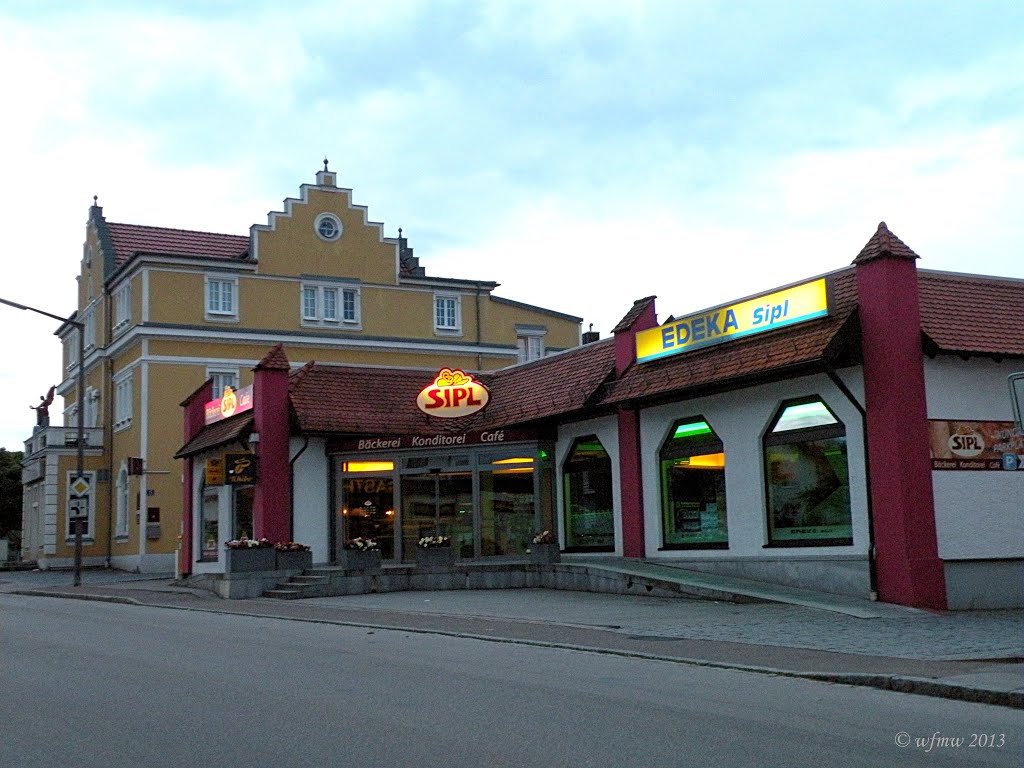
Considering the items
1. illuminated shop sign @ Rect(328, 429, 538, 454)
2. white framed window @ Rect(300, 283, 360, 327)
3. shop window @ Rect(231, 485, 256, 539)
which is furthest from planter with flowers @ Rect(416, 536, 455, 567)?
white framed window @ Rect(300, 283, 360, 327)

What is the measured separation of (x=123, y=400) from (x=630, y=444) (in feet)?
89.1

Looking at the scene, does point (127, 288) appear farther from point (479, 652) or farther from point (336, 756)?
point (336, 756)

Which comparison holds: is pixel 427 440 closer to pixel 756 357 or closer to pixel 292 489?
pixel 292 489

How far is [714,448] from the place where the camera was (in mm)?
22938

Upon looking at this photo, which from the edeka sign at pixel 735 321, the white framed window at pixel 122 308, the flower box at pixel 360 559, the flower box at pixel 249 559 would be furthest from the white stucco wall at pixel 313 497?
the white framed window at pixel 122 308

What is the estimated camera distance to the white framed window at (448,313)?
5022cm

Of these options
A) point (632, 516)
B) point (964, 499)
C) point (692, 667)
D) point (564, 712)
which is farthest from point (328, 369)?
point (564, 712)

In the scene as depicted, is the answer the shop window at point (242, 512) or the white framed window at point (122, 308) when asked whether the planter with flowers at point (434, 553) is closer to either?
the shop window at point (242, 512)

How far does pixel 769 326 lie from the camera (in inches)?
826

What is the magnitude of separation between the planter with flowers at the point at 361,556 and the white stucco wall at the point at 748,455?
6100mm

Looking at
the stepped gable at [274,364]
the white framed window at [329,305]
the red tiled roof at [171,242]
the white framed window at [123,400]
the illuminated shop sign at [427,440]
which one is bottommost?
the illuminated shop sign at [427,440]

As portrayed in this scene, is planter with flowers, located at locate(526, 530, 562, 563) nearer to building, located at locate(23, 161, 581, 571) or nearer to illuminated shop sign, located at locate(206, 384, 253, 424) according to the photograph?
illuminated shop sign, located at locate(206, 384, 253, 424)

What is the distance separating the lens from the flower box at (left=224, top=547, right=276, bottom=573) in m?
25.4

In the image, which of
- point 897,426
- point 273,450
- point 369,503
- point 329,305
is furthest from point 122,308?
point 897,426
